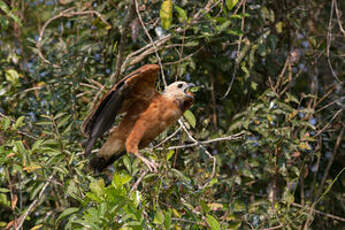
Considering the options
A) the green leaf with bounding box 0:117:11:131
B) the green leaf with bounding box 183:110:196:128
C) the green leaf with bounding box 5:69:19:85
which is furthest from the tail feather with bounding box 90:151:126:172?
the green leaf with bounding box 5:69:19:85

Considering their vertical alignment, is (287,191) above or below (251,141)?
below

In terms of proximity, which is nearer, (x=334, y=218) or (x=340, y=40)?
(x=334, y=218)

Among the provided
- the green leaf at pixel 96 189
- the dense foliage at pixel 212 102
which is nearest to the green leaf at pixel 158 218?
the green leaf at pixel 96 189

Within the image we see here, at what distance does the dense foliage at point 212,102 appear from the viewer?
429cm

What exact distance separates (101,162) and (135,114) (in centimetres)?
57

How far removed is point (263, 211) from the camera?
15.0 ft

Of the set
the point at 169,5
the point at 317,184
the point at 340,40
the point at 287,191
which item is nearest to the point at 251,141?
the point at 287,191

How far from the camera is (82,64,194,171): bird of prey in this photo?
12.9ft

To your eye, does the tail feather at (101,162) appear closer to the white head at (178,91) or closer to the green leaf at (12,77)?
the white head at (178,91)

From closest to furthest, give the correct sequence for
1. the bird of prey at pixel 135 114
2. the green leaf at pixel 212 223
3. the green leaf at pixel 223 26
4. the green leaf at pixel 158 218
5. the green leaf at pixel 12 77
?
the green leaf at pixel 158 218, the green leaf at pixel 212 223, the bird of prey at pixel 135 114, the green leaf at pixel 223 26, the green leaf at pixel 12 77

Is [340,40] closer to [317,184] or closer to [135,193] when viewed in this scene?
[317,184]

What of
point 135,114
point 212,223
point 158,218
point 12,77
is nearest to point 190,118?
point 135,114

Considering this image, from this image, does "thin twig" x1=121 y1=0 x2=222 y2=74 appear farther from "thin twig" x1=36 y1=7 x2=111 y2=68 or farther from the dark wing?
"thin twig" x1=36 y1=7 x2=111 y2=68

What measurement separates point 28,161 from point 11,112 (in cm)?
160
